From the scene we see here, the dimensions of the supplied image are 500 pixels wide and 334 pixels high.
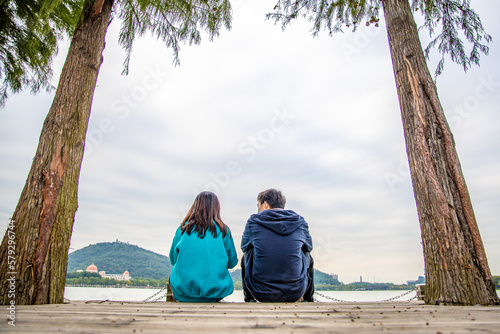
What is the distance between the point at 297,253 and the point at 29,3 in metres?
5.71

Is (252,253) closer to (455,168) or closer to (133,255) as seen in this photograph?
(455,168)

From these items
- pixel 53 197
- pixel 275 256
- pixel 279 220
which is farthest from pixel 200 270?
pixel 53 197

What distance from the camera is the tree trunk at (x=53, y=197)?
255cm

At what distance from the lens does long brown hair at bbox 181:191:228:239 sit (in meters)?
2.92

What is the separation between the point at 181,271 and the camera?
2770mm

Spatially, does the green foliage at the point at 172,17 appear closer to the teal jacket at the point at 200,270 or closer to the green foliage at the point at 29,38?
the green foliage at the point at 29,38

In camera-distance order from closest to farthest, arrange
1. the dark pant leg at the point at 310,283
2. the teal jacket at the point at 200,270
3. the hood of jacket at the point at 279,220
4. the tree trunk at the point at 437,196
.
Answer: the tree trunk at the point at 437,196
the teal jacket at the point at 200,270
the hood of jacket at the point at 279,220
the dark pant leg at the point at 310,283

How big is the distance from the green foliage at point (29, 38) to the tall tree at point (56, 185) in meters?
1.44

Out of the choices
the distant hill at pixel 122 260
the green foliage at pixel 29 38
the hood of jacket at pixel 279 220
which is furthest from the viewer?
the distant hill at pixel 122 260

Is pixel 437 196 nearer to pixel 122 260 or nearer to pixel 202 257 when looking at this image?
pixel 202 257

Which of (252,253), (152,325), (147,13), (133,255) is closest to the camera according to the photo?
(152,325)

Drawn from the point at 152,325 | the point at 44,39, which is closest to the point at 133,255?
the point at 44,39

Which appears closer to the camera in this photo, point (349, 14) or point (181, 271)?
point (181, 271)

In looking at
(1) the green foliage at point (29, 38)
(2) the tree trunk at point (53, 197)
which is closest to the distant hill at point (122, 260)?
(1) the green foliage at point (29, 38)
